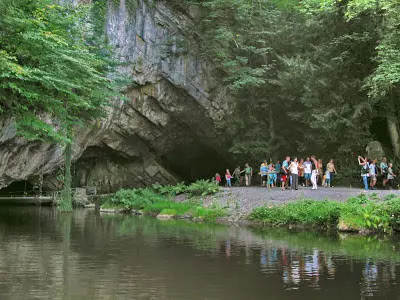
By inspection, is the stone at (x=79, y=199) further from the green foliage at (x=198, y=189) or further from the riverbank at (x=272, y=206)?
the green foliage at (x=198, y=189)

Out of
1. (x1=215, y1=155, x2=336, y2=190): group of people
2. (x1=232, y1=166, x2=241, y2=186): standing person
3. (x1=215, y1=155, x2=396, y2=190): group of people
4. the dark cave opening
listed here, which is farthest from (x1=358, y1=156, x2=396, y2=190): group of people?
(x1=232, y1=166, x2=241, y2=186): standing person

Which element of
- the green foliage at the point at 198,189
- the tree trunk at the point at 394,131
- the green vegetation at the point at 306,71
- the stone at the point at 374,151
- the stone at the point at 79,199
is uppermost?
the green vegetation at the point at 306,71

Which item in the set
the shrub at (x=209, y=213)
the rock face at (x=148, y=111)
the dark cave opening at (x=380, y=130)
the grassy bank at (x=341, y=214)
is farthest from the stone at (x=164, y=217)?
the dark cave opening at (x=380, y=130)

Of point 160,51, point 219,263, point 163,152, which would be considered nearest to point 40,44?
point 219,263

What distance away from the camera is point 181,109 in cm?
3447

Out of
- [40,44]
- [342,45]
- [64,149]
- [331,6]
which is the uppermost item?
[331,6]

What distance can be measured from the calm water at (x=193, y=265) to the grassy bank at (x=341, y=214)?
1.77 m

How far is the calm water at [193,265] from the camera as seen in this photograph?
8250 mm

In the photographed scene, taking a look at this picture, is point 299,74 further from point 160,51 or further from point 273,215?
point 273,215

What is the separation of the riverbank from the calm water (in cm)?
200

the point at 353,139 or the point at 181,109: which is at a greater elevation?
the point at 181,109

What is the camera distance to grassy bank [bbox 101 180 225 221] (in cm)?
2375

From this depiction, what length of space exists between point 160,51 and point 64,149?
9.67m

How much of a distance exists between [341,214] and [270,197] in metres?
5.01
